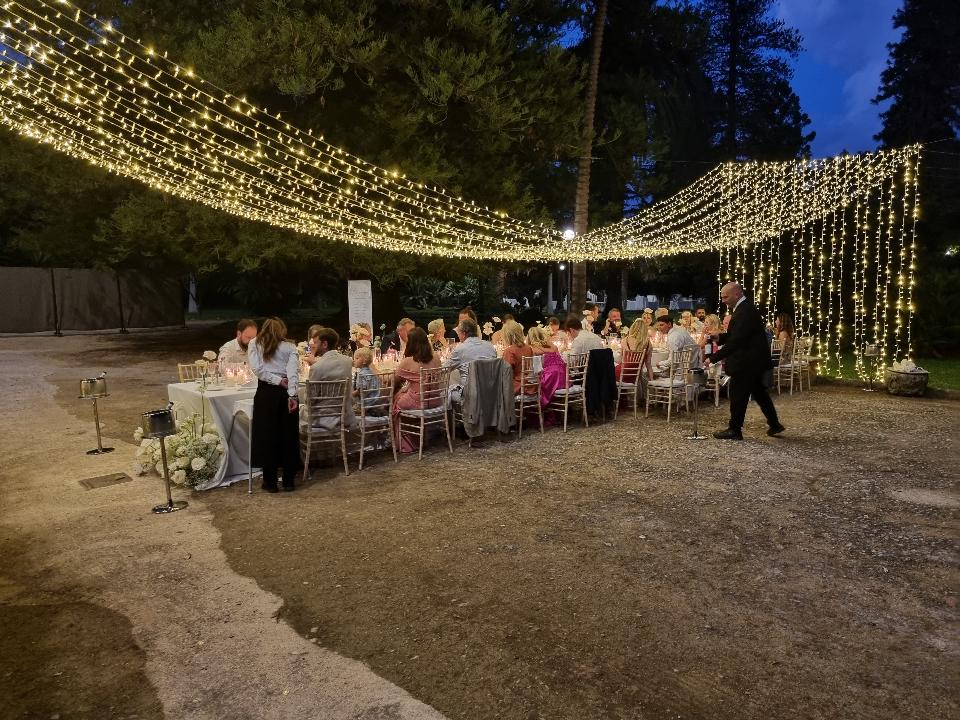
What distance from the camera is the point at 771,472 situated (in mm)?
5574

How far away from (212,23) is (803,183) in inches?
524

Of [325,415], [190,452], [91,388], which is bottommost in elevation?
[190,452]

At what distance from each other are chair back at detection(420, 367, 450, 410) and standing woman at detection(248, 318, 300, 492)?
132 cm

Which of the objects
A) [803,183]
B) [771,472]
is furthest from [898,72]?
[771,472]

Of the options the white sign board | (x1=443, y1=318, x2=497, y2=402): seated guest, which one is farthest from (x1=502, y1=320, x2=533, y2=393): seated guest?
the white sign board

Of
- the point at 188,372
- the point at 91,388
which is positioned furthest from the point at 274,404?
the point at 91,388

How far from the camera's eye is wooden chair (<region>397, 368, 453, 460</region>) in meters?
6.14

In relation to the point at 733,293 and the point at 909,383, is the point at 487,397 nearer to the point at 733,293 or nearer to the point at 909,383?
the point at 733,293

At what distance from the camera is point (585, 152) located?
1409 cm

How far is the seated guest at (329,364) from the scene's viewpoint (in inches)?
215

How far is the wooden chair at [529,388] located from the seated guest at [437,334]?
1084 millimetres

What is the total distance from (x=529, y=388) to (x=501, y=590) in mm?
4055

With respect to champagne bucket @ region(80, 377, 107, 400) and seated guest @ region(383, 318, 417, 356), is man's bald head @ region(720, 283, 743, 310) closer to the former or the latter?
seated guest @ region(383, 318, 417, 356)

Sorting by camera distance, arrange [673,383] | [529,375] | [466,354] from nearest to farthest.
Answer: [466,354]
[529,375]
[673,383]
